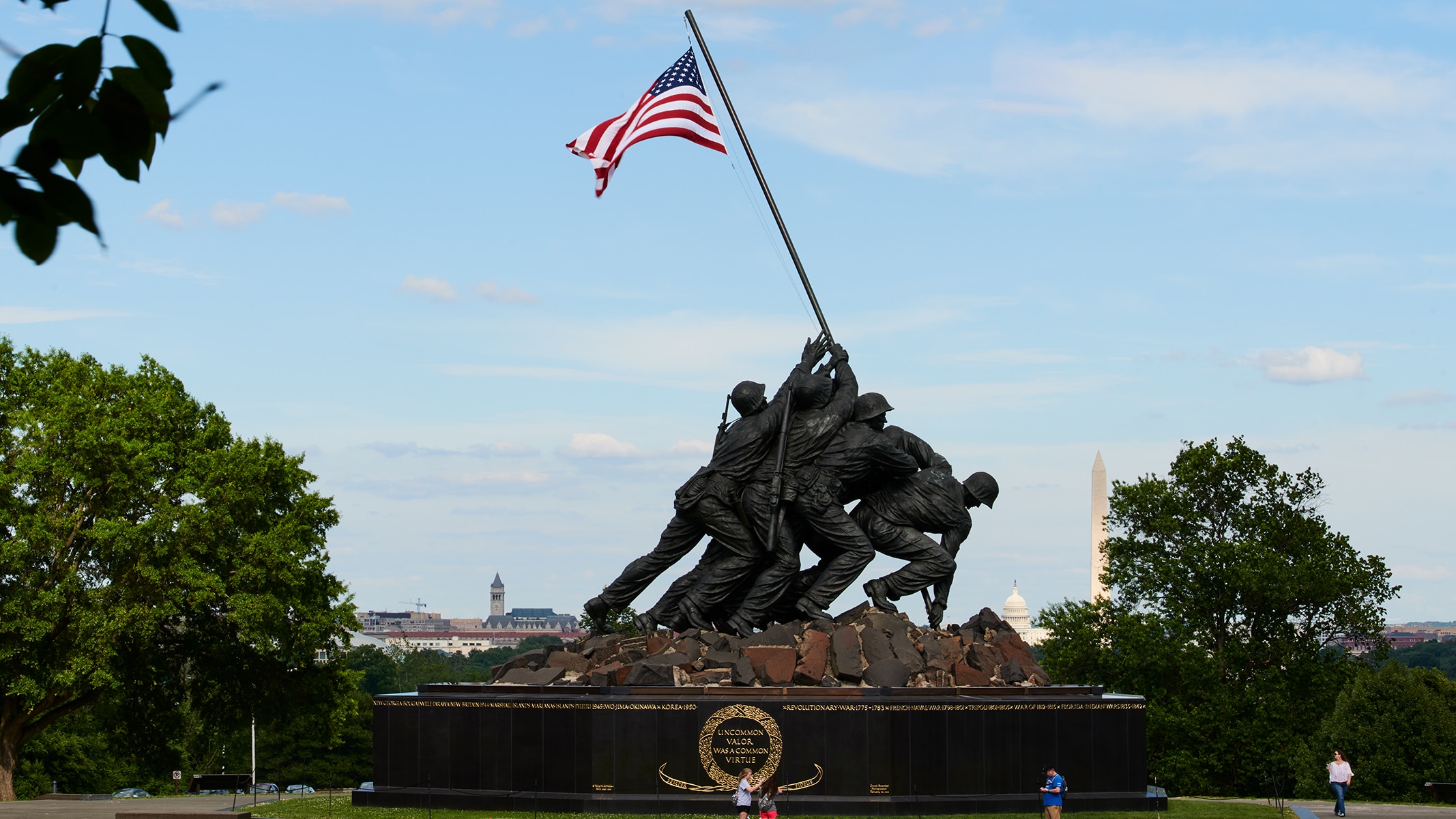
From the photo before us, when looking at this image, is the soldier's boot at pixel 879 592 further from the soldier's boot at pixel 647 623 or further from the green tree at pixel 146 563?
the green tree at pixel 146 563

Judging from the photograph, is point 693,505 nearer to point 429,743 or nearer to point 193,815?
point 429,743

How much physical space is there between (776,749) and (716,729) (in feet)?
2.25

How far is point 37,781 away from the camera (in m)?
38.2

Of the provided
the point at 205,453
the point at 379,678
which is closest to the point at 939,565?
the point at 205,453

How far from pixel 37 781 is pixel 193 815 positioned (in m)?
23.8

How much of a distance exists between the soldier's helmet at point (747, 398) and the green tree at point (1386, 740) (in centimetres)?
1711

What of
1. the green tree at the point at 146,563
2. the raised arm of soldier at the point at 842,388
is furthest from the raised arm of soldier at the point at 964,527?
the green tree at the point at 146,563

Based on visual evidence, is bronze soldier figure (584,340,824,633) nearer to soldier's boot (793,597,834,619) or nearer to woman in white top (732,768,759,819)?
soldier's boot (793,597,834,619)

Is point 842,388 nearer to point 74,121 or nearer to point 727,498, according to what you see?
point 727,498

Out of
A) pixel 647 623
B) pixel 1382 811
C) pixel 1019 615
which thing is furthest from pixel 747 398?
pixel 1019 615

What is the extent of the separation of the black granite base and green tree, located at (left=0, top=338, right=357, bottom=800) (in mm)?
11145

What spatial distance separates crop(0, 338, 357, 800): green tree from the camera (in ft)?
88.9

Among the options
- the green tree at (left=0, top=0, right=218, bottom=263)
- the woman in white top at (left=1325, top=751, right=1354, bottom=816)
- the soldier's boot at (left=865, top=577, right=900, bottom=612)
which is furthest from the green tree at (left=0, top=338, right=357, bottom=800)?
the green tree at (left=0, top=0, right=218, bottom=263)

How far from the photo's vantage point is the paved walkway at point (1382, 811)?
63.6 feet
